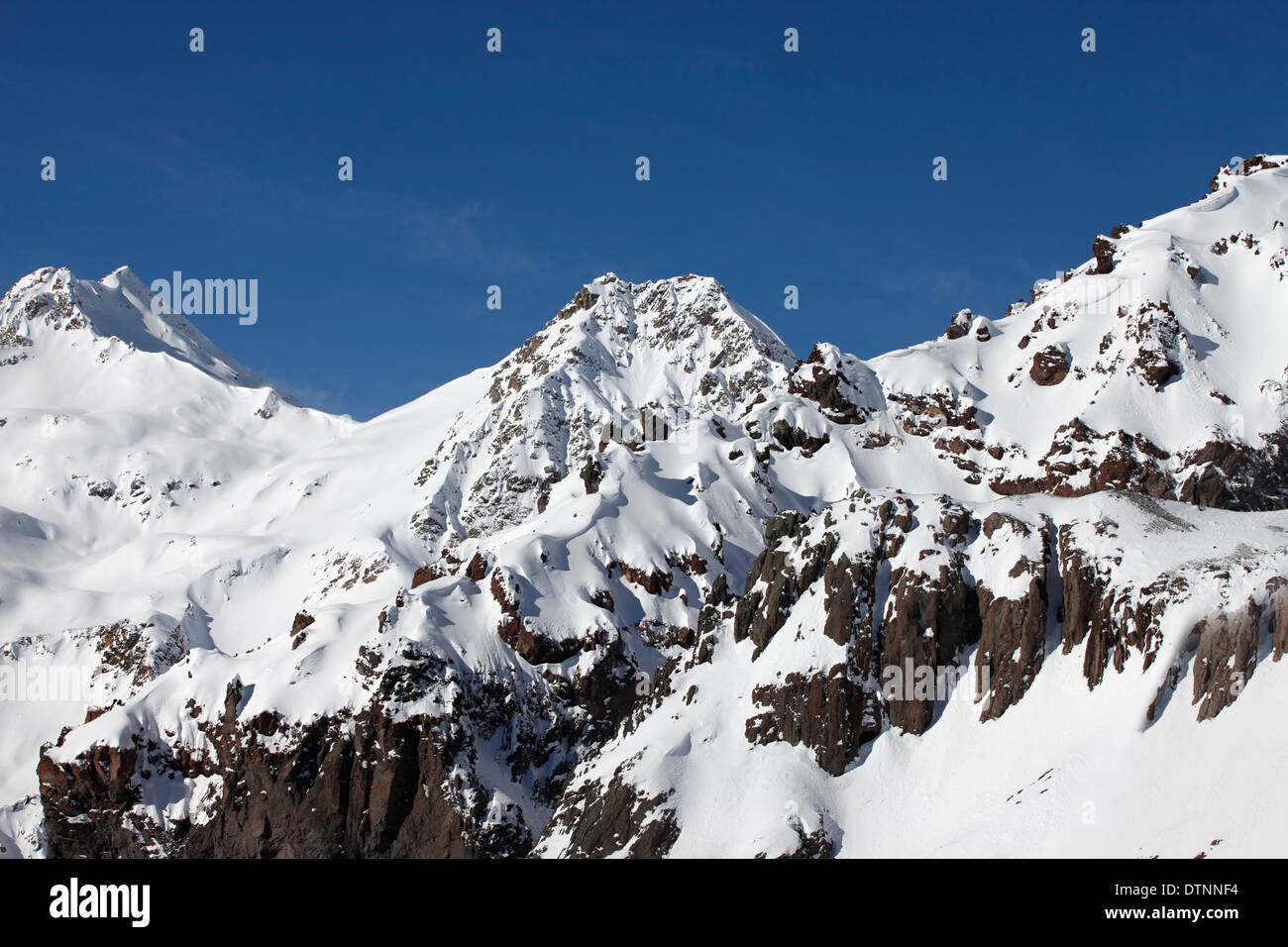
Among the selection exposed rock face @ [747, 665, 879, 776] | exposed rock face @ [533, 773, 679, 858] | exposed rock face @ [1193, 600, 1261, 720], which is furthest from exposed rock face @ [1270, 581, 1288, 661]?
exposed rock face @ [533, 773, 679, 858]

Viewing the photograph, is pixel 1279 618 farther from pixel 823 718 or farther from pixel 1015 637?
pixel 823 718

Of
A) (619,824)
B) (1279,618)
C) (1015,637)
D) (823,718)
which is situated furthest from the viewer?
(823,718)

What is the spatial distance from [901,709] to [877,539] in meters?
17.8

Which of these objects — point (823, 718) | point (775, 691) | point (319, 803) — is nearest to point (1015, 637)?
point (823, 718)

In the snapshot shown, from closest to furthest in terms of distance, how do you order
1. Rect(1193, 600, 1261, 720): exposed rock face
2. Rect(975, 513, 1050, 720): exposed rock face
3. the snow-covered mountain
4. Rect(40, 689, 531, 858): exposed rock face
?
Rect(1193, 600, 1261, 720): exposed rock face < the snow-covered mountain < Rect(975, 513, 1050, 720): exposed rock face < Rect(40, 689, 531, 858): exposed rock face

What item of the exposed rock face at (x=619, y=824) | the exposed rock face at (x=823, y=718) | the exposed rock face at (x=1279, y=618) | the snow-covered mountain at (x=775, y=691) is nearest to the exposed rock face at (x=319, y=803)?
the snow-covered mountain at (x=775, y=691)

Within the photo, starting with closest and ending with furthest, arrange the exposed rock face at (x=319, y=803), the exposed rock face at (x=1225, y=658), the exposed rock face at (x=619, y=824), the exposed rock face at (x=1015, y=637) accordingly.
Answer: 1. the exposed rock face at (x=1225, y=658)
2. the exposed rock face at (x=1015, y=637)
3. the exposed rock face at (x=619, y=824)
4. the exposed rock face at (x=319, y=803)

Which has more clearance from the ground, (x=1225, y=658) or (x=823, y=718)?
(x=1225, y=658)

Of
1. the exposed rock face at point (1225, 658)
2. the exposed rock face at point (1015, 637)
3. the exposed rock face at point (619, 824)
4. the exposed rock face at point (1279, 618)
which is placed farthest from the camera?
the exposed rock face at point (619, 824)

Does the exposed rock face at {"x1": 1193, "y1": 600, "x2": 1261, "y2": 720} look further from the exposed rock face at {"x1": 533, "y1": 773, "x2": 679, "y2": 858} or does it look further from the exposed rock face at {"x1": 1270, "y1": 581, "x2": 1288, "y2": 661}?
the exposed rock face at {"x1": 533, "y1": 773, "x2": 679, "y2": 858}

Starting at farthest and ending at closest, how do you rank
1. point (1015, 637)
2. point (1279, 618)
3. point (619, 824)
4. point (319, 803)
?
point (319, 803) → point (619, 824) → point (1015, 637) → point (1279, 618)

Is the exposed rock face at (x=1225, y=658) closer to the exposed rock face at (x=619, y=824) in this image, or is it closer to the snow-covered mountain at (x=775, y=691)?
the snow-covered mountain at (x=775, y=691)

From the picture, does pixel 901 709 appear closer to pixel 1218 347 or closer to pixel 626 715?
pixel 626 715

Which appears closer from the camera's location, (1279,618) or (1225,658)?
(1279,618)
